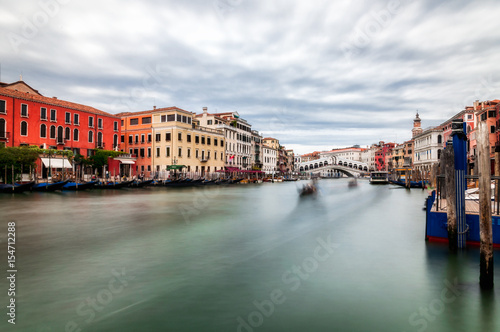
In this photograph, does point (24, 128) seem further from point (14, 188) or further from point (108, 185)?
point (108, 185)

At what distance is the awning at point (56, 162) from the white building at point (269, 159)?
38.9 metres

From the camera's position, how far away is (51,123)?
28516 mm

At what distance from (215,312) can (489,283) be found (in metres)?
3.97

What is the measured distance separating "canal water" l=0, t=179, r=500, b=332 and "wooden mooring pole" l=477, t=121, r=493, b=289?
0.42 m

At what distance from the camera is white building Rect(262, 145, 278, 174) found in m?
64.6

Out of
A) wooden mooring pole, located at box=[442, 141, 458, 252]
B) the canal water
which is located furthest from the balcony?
wooden mooring pole, located at box=[442, 141, 458, 252]

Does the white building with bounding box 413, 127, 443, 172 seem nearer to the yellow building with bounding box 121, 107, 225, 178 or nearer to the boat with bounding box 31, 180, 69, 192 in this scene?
the yellow building with bounding box 121, 107, 225, 178

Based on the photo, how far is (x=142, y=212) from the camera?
14.0m

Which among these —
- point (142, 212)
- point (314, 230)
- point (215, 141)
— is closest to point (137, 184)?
point (215, 141)

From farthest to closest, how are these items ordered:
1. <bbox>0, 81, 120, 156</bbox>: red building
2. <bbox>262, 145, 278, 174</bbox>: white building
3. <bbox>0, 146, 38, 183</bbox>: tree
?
1. <bbox>262, 145, 278, 174</bbox>: white building
2. <bbox>0, 81, 120, 156</bbox>: red building
3. <bbox>0, 146, 38, 183</bbox>: tree

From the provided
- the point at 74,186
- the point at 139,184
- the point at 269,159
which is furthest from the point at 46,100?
the point at 269,159

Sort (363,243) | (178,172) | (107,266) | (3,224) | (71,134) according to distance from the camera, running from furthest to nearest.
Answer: (178,172)
(71,134)
(3,224)
(363,243)
(107,266)

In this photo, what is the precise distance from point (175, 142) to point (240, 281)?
106 ft

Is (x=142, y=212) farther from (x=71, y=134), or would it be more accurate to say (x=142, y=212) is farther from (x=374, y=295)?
(x=71, y=134)
